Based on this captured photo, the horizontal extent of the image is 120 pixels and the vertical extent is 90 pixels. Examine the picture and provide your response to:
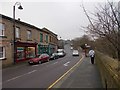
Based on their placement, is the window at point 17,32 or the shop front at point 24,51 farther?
the shop front at point 24,51

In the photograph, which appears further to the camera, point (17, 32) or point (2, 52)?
point (17, 32)

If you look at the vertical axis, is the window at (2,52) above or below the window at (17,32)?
below

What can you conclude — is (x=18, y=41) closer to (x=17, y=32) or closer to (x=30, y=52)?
(x=17, y=32)

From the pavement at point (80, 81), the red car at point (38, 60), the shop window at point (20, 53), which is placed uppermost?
the shop window at point (20, 53)

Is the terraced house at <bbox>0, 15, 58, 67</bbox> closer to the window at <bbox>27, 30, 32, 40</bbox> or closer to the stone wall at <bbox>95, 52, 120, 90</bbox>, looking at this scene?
the window at <bbox>27, 30, 32, 40</bbox>

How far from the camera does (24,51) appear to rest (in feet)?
117

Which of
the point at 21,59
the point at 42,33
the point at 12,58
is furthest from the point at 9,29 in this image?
the point at 42,33

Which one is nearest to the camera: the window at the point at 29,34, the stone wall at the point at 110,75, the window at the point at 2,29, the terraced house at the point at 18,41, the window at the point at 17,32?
the stone wall at the point at 110,75

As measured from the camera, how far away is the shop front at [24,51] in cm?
3309

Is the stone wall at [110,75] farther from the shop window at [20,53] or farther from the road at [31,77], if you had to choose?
the shop window at [20,53]

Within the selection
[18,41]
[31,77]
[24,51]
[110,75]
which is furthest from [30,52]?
[110,75]

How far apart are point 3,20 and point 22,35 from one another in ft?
22.4

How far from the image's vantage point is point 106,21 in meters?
6.83

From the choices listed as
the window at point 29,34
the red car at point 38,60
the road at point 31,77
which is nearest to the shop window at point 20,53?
the red car at point 38,60
